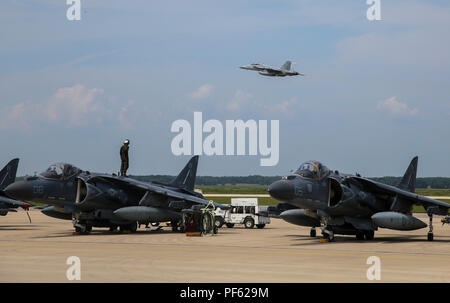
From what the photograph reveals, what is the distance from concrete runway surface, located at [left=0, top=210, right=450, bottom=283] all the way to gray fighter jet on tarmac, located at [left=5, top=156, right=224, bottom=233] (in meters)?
2.41

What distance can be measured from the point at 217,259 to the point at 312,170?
8.99 meters

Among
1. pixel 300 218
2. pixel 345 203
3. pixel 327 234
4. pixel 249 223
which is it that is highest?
pixel 345 203

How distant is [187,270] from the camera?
17.4 meters

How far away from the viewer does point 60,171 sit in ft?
107

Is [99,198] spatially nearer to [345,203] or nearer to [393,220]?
[345,203]

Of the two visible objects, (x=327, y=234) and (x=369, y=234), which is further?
(x=369, y=234)

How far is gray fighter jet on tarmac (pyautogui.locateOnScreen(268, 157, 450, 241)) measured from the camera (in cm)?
2756

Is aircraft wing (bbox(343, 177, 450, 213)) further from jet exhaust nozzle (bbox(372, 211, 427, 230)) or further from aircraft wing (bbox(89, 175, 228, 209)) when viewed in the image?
aircraft wing (bbox(89, 175, 228, 209))

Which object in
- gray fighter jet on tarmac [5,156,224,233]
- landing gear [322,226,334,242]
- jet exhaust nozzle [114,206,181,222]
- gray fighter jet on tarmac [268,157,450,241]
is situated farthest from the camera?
jet exhaust nozzle [114,206,181,222]

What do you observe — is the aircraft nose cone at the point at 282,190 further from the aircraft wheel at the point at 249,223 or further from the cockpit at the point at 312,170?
the aircraft wheel at the point at 249,223

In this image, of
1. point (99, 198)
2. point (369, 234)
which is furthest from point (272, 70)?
point (369, 234)

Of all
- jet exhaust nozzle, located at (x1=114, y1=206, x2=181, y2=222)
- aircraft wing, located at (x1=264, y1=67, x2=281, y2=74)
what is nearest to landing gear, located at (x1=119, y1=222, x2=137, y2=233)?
jet exhaust nozzle, located at (x1=114, y1=206, x2=181, y2=222)
